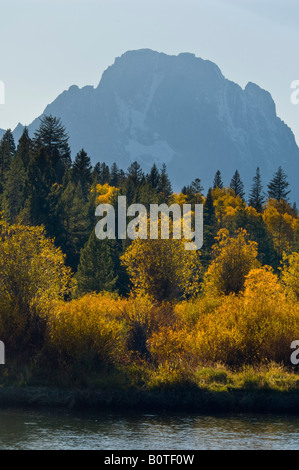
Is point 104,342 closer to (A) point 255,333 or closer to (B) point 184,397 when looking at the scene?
(B) point 184,397

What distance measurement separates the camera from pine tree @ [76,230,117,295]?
2800 inches

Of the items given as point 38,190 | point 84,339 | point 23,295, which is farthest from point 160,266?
point 38,190

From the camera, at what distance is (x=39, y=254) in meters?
40.9

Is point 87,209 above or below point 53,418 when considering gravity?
above

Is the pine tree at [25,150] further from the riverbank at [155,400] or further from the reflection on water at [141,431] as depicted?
the reflection on water at [141,431]

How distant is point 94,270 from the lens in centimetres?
7169

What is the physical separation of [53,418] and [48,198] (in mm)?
57925

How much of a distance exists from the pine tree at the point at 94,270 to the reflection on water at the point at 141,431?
120ft

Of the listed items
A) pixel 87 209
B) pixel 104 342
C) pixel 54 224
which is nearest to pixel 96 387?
pixel 104 342

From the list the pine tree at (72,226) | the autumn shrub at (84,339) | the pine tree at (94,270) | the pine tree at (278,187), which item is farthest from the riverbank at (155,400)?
the pine tree at (278,187)

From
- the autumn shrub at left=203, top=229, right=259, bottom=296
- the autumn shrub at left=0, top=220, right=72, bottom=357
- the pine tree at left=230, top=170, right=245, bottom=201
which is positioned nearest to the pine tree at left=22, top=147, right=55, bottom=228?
the autumn shrub at left=203, top=229, right=259, bottom=296
